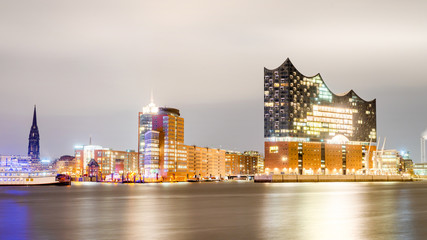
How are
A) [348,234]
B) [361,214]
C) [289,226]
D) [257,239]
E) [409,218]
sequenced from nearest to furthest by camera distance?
[257,239]
[348,234]
[289,226]
[409,218]
[361,214]

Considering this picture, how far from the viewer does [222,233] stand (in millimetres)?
30922

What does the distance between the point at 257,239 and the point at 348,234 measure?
5788 mm

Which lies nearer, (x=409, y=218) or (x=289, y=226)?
(x=289, y=226)

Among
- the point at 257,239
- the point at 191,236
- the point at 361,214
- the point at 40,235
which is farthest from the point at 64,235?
the point at 361,214

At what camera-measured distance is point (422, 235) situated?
30.0 meters

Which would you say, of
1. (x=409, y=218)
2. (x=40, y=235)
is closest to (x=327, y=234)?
(x=409, y=218)

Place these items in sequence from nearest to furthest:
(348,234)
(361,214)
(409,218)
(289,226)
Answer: (348,234), (289,226), (409,218), (361,214)

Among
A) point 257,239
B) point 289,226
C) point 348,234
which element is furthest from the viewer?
point 289,226

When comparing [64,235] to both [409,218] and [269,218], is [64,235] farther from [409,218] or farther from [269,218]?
[409,218]

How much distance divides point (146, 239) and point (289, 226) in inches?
426

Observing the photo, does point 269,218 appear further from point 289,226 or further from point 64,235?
point 64,235

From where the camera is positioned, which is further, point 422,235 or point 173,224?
point 173,224

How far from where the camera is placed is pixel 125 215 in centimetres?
4472

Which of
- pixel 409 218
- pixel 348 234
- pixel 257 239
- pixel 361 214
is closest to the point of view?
pixel 257 239
